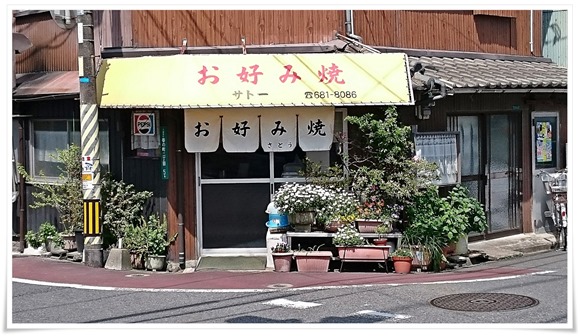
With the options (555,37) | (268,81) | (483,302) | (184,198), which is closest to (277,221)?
(184,198)

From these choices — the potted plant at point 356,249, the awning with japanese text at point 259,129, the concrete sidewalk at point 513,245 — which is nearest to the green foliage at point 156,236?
the awning with japanese text at point 259,129

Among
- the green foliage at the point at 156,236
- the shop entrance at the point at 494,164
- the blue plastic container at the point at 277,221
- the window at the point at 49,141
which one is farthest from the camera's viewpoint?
the shop entrance at the point at 494,164

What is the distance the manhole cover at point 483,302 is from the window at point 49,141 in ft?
24.9

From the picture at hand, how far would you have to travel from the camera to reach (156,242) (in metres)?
13.8

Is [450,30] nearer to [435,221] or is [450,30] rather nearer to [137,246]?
[435,221]

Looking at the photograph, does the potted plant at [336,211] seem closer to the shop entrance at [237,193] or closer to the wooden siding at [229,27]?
the shop entrance at [237,193]

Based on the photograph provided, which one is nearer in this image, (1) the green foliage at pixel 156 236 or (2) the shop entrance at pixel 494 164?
(1) the green foliage at pixel 156 236

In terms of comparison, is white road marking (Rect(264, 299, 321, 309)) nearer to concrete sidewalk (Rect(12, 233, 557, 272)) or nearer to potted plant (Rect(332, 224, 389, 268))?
potted plant (Rect(332, 224, 389, 268))

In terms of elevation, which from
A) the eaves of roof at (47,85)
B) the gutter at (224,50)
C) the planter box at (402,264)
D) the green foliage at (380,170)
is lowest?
the planter box at (402,264)

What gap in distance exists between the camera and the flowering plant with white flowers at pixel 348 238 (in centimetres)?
1301
